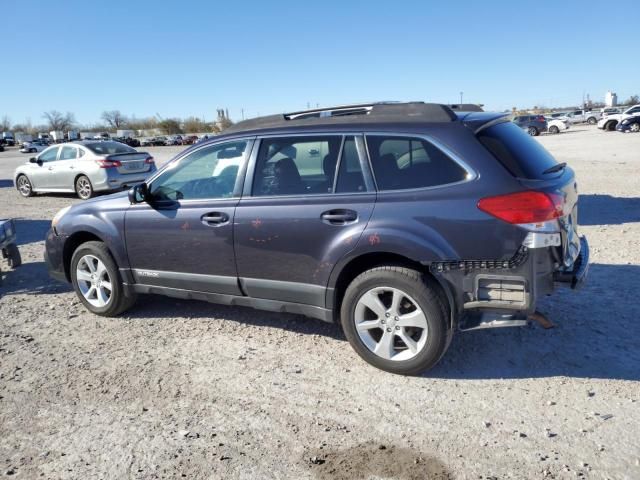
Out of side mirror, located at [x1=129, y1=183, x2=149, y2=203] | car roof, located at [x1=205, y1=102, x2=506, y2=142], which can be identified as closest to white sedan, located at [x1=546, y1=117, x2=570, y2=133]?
car roof, located at [x1=205, y1=102, x2=506, y2=142]

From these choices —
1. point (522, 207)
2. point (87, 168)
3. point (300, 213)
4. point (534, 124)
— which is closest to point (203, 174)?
point (300, 213)

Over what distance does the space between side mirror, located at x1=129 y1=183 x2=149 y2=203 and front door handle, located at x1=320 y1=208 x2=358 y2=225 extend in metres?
1.84

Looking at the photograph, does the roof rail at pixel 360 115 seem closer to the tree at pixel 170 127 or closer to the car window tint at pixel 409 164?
the car window tint at pixel 409 164

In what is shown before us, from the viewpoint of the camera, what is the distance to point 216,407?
346 cm

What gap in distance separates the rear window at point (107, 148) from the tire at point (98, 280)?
30.1ft

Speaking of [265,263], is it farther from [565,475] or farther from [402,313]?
[565,475]

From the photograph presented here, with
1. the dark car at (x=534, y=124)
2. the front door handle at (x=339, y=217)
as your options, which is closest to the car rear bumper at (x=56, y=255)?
the front door handle at (x=339, y=217)

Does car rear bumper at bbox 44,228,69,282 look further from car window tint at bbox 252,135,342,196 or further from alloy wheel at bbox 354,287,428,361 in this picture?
alloy wheel at bbox 354,287,428,361

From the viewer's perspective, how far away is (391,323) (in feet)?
12.1

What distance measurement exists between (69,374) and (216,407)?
54.6 inches

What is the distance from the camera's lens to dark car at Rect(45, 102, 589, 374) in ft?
11.1

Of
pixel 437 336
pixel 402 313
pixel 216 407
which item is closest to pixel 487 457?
pixel 437 336

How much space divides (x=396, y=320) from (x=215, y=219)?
1.72 meters

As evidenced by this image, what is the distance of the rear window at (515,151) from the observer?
11.4 feet
